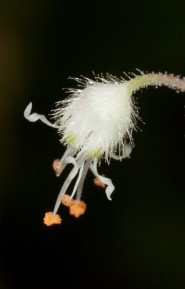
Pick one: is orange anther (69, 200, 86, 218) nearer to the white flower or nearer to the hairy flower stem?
the white flower

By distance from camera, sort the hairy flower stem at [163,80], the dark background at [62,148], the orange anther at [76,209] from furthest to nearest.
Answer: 1. the dark background at [62,148]
2. the orange anther at [76,209]
3. the hairy flower stem at [163,80]

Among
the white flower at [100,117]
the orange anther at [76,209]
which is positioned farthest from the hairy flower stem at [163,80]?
the orange anther at [76,209]

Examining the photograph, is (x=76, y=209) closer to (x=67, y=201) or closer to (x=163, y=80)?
(x=67, y=201)

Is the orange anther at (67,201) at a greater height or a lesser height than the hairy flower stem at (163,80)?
lesser

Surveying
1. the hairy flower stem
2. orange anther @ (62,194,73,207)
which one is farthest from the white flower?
orange anther @ (62,194,73,207)

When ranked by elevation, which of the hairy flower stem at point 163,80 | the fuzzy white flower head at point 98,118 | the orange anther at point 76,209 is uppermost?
the hairy flower stem at point 163,80

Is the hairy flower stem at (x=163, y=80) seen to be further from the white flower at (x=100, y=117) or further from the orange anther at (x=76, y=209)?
the orange anther at (x=76, y=209)

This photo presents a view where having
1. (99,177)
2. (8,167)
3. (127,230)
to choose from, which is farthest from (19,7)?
(99,177)

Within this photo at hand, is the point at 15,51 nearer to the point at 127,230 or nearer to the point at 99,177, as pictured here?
the point at 127,230
